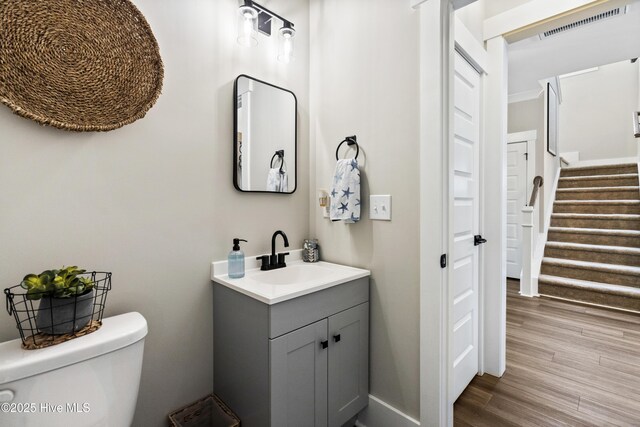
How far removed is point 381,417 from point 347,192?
1.14 meters

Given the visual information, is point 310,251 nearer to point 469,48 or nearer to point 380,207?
point 380,207

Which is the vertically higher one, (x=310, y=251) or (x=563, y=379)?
(x=310, y=251)

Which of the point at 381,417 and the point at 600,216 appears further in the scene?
the point at 600,216

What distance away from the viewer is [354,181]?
5.04 feet

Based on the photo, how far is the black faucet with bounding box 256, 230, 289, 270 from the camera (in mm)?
1617

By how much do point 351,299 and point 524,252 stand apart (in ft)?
10.6

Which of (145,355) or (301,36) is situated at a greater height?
(301,36)

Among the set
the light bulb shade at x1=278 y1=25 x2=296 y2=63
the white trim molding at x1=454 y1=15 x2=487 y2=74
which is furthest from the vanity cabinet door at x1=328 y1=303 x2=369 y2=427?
the white trim molding at x1=454 y1=15 x2=487 y2=74

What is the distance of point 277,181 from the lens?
1722 mm

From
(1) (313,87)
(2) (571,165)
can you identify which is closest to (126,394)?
(1) (313,87)

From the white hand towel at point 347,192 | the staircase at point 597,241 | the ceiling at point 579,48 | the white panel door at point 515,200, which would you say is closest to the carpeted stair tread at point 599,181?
the staircase at point 597,241

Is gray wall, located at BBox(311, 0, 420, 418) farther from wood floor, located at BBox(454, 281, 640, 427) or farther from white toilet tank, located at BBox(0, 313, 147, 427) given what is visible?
white toilet tank, located at BBox(0, 313, 147, 427)

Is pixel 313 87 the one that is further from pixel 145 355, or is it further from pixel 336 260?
pixel 145 355

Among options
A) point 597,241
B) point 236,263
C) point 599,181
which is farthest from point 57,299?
point 599,181
